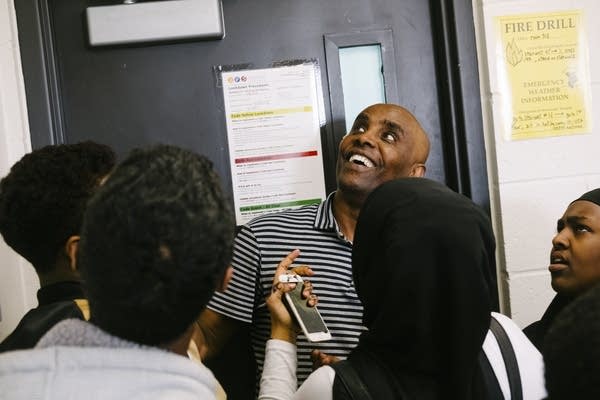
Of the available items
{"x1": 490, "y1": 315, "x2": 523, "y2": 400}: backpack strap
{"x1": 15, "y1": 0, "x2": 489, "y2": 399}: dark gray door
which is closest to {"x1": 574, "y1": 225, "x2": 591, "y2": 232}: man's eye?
{"x1": 15, "y1": 0, "x2": 489, "y2": 399}: dark gray door

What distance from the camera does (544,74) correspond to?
5.64ft

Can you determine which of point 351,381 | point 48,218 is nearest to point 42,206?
point 48,218

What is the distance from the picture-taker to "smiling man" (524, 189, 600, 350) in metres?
1.43

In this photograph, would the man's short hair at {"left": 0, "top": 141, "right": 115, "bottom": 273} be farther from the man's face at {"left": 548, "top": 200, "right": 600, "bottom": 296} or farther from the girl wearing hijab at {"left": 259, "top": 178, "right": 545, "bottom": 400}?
the man's face at {"left": 548, "top": 200, "right": 600, "bottom": 296}

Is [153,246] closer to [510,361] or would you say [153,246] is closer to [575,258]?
[510,361]

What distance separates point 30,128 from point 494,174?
1.27 meters

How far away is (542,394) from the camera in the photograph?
99 centimetres

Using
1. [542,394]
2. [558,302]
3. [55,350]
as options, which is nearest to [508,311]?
[558,302]

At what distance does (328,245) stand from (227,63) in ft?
2.02

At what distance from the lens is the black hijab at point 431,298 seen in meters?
0.88

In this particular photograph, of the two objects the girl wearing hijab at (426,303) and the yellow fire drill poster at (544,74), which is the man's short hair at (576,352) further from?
the yellow fire drill poster at (544,74)

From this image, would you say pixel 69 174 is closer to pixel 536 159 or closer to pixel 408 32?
pixel 408 32

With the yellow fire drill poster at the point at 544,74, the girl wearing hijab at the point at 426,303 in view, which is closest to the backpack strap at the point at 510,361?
the girl wearing hijab at the point at 426,303

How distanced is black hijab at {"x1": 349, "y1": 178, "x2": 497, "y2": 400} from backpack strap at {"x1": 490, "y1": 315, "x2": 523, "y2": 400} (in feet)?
0.28
